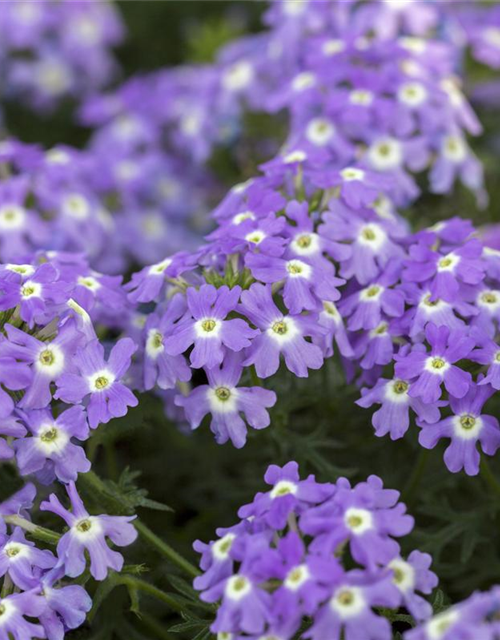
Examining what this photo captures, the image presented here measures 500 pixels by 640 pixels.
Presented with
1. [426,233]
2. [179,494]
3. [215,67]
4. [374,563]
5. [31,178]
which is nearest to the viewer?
[374,563]

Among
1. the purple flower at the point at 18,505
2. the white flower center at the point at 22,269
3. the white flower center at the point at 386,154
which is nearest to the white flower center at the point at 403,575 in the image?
the purple flower at the point at 18,505

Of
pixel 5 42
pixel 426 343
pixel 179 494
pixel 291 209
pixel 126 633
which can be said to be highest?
pixel 291 209

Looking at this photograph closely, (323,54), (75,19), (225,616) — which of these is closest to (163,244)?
(323,54)

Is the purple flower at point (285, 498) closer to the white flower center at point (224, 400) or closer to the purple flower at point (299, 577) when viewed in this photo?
the purple flower at point (299, 577)

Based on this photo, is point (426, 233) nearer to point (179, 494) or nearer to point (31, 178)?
point (179, 494)

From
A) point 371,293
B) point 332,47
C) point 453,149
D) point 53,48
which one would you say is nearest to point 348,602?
point 371,293

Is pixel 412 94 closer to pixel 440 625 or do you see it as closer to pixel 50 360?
pixel 50 360

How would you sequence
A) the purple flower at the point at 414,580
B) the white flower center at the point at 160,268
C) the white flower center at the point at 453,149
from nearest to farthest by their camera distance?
1. the purple flower at the point at 414,580
2. the white flower center at the point at 160,268
3. the white flower center at the point at 453,149
